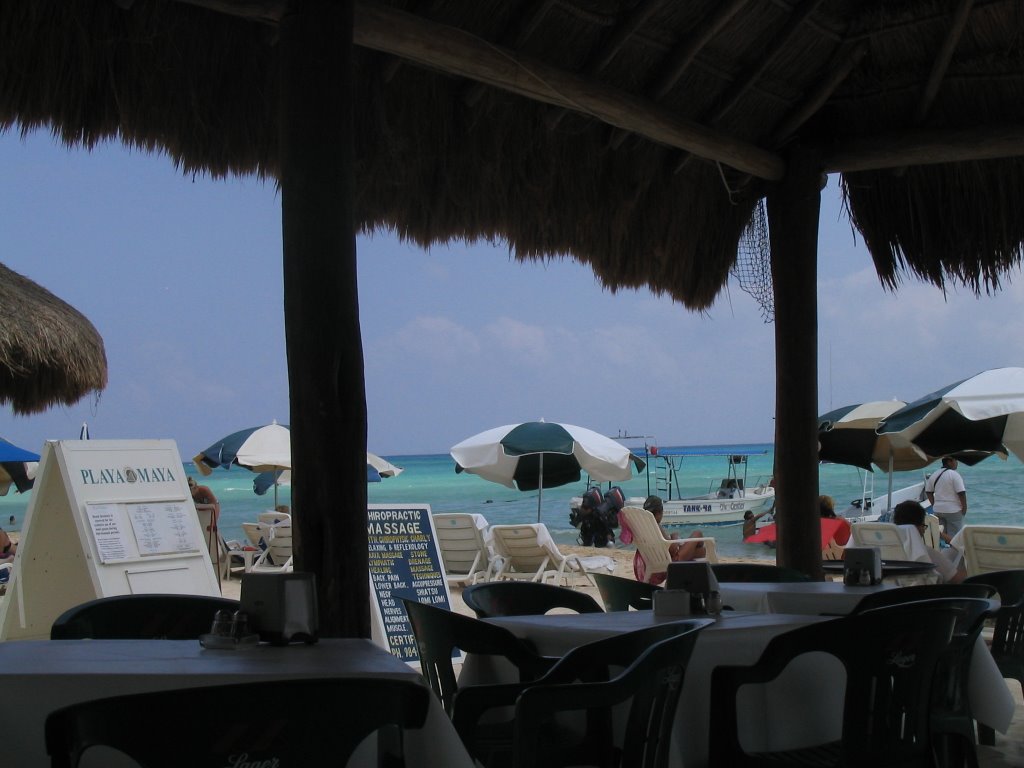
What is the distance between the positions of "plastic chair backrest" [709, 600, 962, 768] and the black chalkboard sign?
3021mm

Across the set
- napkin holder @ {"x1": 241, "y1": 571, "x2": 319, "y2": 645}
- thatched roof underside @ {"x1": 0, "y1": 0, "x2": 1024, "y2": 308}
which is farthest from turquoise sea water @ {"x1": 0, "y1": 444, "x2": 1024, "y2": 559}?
napkin holder @ {"x1": 241, "y1": 571, "x2": 319, "y2": 645}

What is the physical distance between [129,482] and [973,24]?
4523mm

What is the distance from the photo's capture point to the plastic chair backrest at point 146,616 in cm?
266

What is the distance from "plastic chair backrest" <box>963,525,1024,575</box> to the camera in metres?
6.08

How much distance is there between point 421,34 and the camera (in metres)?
3.55

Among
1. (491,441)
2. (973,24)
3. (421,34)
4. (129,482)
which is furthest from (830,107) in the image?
(491,441)

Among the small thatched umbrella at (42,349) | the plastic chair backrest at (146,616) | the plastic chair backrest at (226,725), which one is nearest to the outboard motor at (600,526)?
the small thatched umbrella at (42,349)

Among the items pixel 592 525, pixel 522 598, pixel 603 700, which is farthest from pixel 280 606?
pixel 592 525

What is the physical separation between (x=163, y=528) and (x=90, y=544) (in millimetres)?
469

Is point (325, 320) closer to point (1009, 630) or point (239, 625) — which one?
point (239, 625)

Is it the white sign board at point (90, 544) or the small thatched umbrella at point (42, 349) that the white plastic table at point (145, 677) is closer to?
the white sign board at point (90, 544)

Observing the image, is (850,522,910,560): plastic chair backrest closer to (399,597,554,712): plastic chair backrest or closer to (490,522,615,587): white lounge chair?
(490,522,615,587): white lounge chair

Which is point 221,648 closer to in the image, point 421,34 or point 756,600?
point 756,600

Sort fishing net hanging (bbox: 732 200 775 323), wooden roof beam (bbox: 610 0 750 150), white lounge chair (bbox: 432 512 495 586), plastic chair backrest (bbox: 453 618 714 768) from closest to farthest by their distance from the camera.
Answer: plastic chair backrest (bbox: 453 618 714 768) → wooden roof beam (bbox: 610 0 750 150) → fishing net hanging (bbox: 732 200 775 323) → white lounge chair (bbox: 432 512 495 586)
